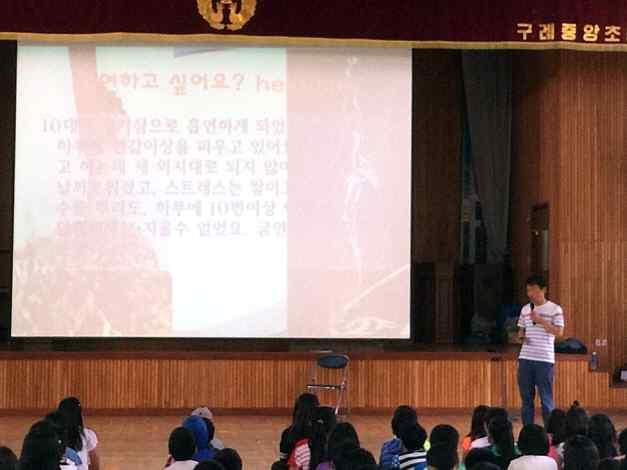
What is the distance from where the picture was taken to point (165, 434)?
9.68 metres

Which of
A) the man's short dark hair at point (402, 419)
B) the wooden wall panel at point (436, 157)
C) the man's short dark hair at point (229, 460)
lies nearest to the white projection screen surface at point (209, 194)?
the wooden wall panel at point (436, 157)

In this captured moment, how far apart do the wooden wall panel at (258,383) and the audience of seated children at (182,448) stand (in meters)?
5.83

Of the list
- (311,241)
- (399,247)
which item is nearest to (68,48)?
A: (311,241)

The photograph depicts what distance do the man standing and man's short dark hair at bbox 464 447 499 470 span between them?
3.73m

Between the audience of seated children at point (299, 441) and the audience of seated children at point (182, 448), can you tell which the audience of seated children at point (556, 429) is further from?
the audience of seated children at point (182, 448)

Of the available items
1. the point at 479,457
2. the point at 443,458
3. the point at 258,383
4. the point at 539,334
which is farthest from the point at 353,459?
the point at 258,383

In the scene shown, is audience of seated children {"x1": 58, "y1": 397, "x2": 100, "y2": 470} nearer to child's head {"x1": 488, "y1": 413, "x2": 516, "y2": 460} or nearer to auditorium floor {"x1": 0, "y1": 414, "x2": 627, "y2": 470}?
auditorium floor {"x1": 0, "y1": 414, "x2": 627, "y2": 470}

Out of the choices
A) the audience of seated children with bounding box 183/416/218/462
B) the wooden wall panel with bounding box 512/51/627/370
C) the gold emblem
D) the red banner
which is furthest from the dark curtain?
the audience of seated children with bounding box 183/416/218/462

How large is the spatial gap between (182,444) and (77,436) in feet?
3.32

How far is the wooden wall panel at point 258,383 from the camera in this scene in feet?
35.6

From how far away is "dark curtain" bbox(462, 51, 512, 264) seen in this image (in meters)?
13.7

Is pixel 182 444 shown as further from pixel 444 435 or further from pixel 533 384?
pixel 533 384

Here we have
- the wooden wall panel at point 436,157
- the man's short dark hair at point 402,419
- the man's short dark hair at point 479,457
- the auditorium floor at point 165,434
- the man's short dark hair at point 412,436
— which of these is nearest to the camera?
the man's short dark hair at point 479,457

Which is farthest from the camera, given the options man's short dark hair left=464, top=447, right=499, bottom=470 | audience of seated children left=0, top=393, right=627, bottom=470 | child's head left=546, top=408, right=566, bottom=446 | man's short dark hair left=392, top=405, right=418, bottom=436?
child's head left=546, top=408, right=566, bottom=446
